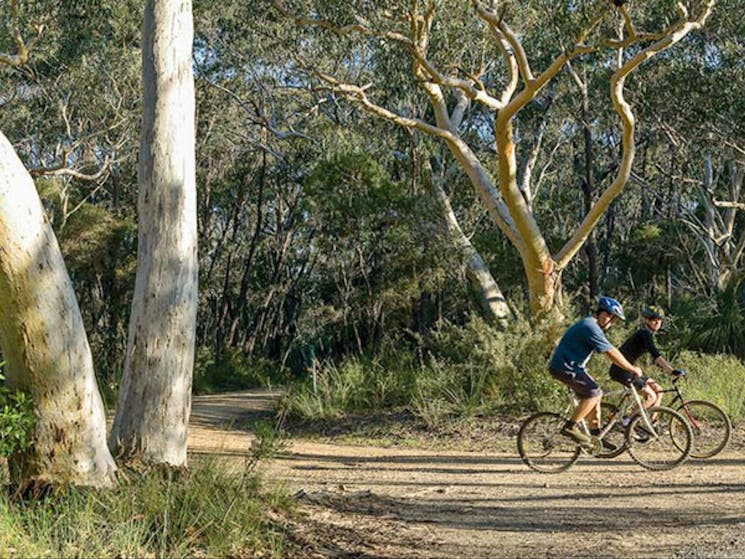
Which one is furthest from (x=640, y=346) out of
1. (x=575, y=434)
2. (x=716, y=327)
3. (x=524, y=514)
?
(x=716, y=327)

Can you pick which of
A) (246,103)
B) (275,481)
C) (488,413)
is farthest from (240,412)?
(246,103)

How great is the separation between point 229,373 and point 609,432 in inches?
773

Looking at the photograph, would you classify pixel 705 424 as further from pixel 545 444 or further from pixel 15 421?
pixel 15 421

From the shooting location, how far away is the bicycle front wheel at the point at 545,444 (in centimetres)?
1022

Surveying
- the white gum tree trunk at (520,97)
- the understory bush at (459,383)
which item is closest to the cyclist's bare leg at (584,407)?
the understory bush at (459,383)

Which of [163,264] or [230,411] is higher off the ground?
[163,264]

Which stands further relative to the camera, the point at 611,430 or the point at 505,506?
the point at 611,430

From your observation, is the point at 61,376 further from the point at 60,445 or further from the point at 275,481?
the point at 275,481

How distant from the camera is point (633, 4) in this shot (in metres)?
18.5

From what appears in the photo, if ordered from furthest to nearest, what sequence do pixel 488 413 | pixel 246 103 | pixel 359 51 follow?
pixel 246 103 → pixel 359 51 → pixel 488 413

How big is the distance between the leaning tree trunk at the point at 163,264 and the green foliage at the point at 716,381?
8356 mm

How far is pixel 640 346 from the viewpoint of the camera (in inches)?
430

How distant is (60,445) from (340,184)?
14.3 meters

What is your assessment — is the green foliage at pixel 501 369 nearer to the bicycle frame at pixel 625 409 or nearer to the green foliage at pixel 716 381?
the green foliage at pixel 716 381
